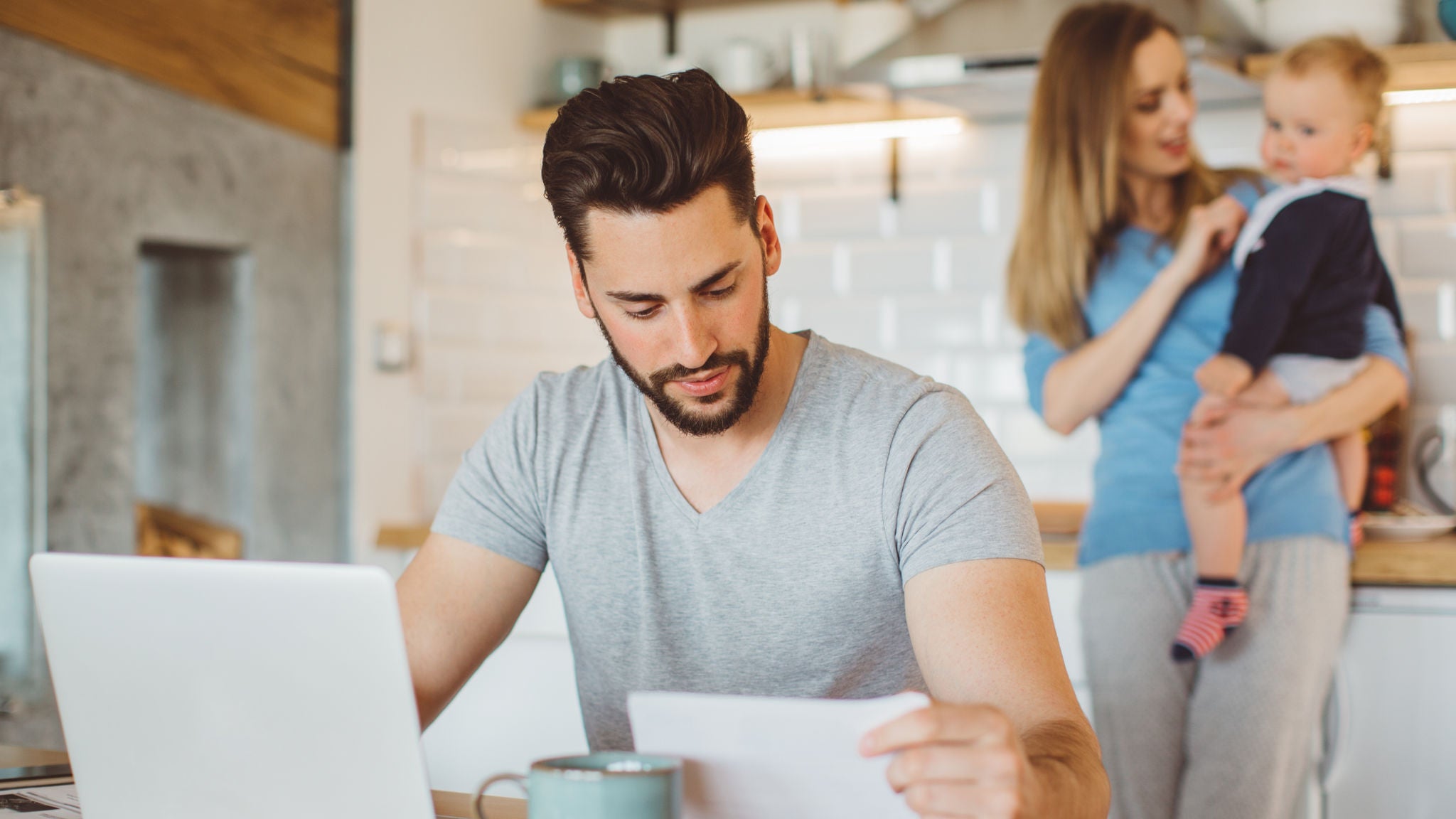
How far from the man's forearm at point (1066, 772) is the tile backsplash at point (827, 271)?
2320 millimetres

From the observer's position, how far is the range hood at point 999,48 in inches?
100

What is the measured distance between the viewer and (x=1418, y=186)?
9.38 feet

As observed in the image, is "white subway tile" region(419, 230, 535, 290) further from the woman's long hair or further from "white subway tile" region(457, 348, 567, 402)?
the woman's long hair

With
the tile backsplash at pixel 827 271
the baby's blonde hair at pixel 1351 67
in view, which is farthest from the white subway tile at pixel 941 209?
the baby's blonde hair at pixel 1351 67

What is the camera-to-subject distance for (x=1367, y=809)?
7.14 feet

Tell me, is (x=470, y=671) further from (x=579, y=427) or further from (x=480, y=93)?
(x=480, y=93)

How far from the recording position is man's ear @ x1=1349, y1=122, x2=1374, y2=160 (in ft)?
6.75

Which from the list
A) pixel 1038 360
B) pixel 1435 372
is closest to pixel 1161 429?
pixel 1038 360

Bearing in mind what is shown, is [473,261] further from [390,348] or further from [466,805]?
[466,805]

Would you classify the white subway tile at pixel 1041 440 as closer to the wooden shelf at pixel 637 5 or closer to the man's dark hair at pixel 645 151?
the wooden shelf at pixel 637 5

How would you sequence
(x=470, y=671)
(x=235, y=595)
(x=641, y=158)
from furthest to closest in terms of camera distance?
1. (x=470, y=671)
2. (x=641, y=158)
3. (x=235, y=595)

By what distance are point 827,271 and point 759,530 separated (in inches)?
87.5

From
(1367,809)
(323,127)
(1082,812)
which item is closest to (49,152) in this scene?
(323,127)

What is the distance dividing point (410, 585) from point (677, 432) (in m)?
0.31
